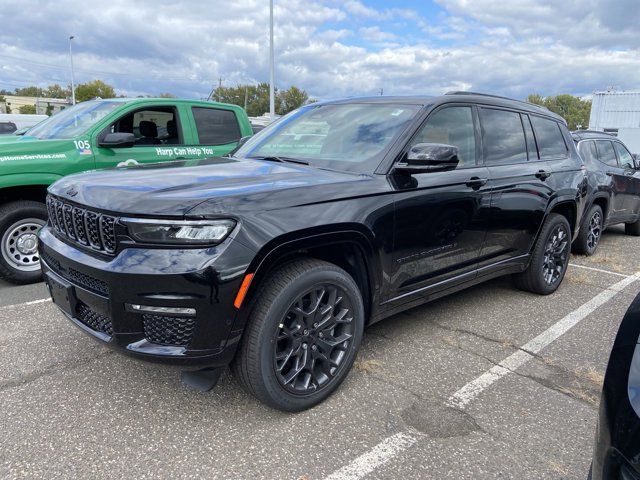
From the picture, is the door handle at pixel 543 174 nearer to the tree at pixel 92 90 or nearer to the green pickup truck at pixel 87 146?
the green pickup truck at pixel 87 146

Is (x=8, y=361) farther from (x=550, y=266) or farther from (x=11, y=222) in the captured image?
(x=550, y=266)

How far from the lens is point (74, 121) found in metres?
5.55

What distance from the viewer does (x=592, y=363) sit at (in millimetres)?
3463

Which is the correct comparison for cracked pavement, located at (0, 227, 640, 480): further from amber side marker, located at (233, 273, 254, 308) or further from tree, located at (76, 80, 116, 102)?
tree, located at (76, 80, 116, 102)

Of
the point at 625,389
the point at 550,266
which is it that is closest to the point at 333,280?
the point at 625,389

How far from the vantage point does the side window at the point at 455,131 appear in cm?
341

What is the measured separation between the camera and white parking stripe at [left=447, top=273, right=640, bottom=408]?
9.78 feet

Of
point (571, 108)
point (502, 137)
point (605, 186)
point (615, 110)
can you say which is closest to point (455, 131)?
point (502, 137)

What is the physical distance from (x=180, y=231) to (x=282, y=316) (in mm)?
668

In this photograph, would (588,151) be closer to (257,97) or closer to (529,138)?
(529,138)

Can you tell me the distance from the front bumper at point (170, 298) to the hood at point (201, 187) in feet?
0.71

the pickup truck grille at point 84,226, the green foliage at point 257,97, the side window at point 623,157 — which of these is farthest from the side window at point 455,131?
the green foliage at point 257,97

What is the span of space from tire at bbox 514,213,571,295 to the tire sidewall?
96.4 inches

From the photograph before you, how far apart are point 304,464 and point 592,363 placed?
2.30 m
